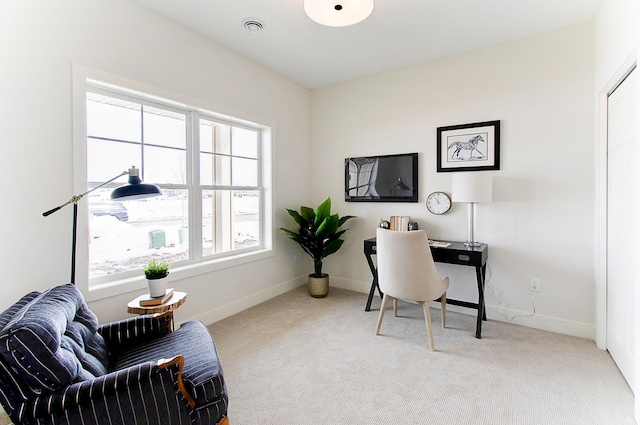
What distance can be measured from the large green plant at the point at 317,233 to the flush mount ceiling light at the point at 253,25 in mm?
1954

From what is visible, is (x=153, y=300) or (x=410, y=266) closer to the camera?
(x=153, y=300)

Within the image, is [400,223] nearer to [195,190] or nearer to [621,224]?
[621,224]

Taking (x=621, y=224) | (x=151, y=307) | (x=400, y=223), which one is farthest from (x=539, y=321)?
(x=151, y=307)

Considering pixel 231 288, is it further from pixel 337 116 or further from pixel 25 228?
pixel 337 116

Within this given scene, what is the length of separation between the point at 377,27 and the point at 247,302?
3.06m

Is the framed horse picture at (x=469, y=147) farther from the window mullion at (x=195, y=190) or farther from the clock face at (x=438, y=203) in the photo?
the window mullion at (x=195, y=190)

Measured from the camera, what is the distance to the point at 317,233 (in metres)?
3.72

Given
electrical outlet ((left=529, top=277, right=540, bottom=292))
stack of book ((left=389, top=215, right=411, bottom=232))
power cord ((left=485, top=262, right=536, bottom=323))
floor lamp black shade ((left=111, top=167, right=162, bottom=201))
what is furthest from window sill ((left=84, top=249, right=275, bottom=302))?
electrical outlet ((left=529, top=277, right=540, bottom=292))

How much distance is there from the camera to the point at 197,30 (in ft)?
9.26

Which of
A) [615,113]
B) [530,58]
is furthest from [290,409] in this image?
[530,58]

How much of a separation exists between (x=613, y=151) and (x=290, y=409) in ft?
9.66

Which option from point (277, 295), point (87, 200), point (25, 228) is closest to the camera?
point (25, 228)

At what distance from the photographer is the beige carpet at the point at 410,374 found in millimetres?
1757

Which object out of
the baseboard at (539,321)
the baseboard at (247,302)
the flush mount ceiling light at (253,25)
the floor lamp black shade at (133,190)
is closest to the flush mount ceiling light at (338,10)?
the flush mount ceiling light at (253,25)
